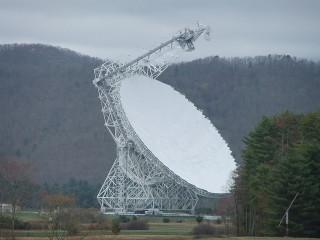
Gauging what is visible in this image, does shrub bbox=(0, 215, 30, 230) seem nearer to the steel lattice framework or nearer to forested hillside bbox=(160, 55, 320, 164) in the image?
the steel lattice framework

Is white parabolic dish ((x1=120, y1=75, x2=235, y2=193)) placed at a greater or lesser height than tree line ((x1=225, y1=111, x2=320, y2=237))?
greater

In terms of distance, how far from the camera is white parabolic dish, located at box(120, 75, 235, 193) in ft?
245

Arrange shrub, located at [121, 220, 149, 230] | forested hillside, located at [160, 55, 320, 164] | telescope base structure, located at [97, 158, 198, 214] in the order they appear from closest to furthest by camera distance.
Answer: shrub, located at [121, 220, 149, 230]
telescope base structure, located at [97, 158, 198, 214]
forested hillside, located at [160, 55, 320, 164]

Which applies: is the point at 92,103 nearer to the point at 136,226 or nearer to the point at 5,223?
the point at 136,226

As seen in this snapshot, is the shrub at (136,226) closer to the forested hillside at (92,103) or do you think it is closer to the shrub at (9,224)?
the shrub at (9,224)

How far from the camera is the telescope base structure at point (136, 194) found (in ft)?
270

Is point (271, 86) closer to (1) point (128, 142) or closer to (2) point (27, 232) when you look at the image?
(1) point (128, 142)

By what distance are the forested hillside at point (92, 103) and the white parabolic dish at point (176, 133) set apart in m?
64.2

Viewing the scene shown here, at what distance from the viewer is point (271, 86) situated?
181250 mm

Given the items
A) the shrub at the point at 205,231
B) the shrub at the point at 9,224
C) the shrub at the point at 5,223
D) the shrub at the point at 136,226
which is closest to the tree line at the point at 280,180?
the shrub at the point at 205,231

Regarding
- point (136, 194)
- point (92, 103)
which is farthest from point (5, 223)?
point (92, 103)

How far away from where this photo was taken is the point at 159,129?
76.2 m

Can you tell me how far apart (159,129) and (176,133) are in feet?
6.93

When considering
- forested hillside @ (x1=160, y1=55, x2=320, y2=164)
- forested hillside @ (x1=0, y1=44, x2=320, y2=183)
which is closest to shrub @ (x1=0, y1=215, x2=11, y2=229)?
forested hillside @ (x1=0, y1=44, x2=320, y2=183)
